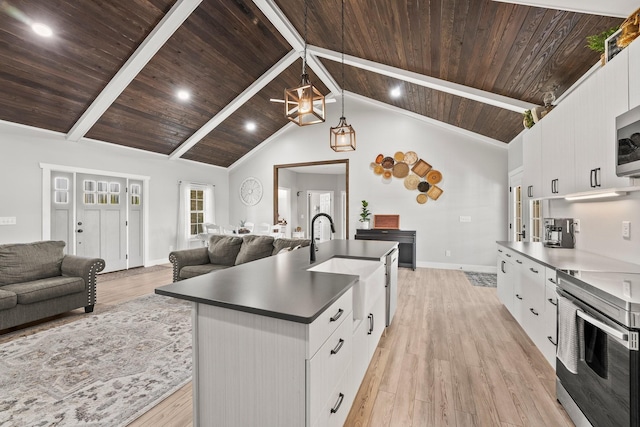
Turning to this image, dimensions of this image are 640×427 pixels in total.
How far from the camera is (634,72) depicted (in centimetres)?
165

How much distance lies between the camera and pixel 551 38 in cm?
244

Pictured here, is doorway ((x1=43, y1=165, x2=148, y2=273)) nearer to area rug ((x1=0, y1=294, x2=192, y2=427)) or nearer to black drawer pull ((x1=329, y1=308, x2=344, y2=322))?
area rug ((x1=0, y1=294, x2=192, y2=427))

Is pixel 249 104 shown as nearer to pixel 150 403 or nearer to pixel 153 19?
pixel 153 19

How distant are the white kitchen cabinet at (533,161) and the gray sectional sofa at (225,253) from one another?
276 cm

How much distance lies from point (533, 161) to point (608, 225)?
1.29 metres

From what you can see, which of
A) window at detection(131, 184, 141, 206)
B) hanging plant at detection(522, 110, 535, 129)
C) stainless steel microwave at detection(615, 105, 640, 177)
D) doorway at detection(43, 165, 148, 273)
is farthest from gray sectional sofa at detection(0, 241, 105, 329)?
hanging plant at detection(522, 110, 535, 129)

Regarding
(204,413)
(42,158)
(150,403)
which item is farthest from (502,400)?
(42,158)

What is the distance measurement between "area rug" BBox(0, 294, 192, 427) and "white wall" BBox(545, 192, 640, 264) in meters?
3.32

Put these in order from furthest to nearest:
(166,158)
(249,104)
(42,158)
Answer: (166,158) → (249,104) → (42,158)

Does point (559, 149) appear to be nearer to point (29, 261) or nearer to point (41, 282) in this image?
point (41, 282)

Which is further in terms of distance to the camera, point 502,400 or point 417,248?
point 417,248

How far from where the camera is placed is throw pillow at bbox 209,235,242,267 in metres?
4.23

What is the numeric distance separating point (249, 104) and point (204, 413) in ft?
20.0

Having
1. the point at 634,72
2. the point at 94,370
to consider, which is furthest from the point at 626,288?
the point at 94,370
